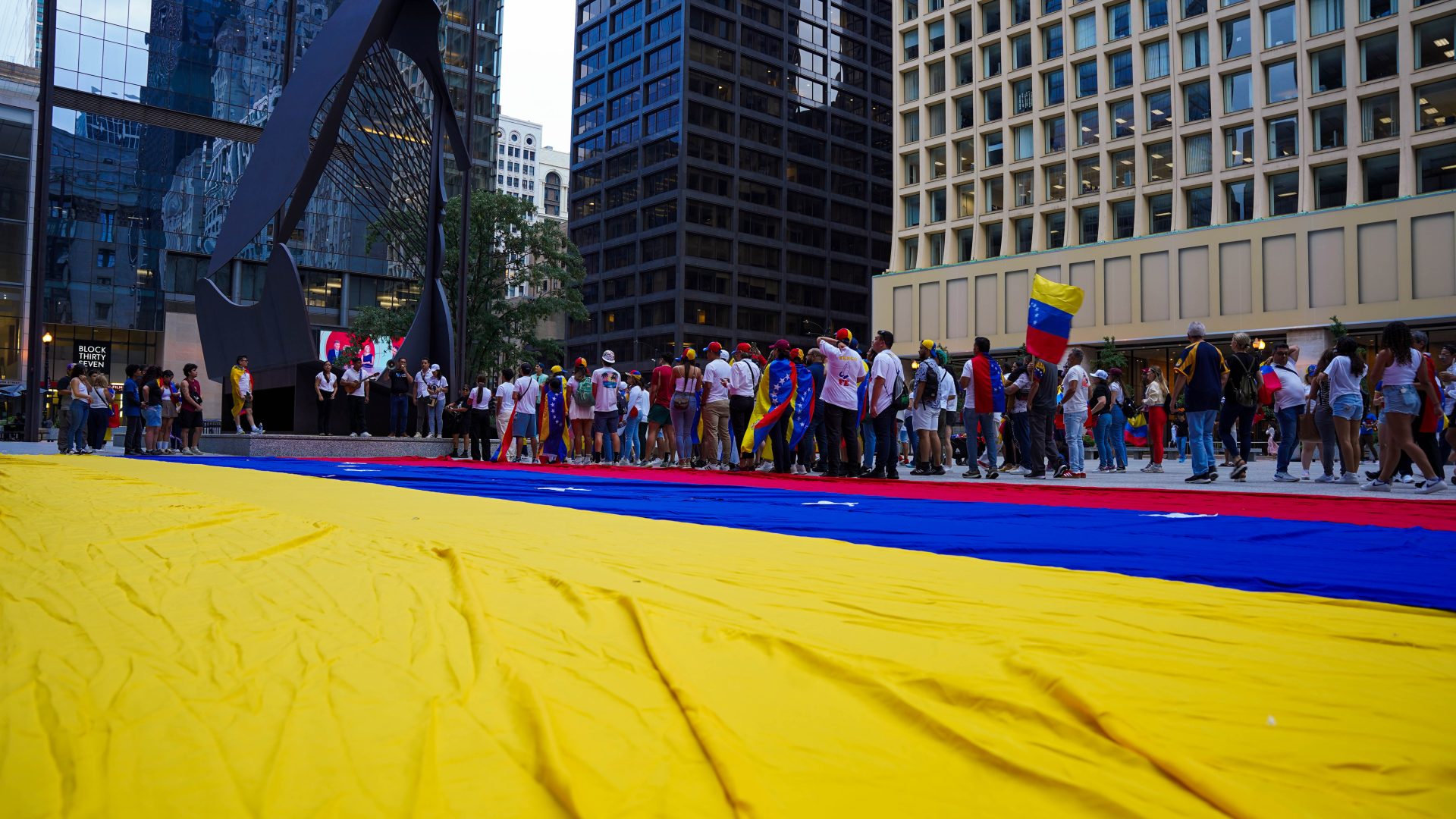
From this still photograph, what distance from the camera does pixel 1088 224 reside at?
151 feet

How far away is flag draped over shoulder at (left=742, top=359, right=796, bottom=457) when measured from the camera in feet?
42.6

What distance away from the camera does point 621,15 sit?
81.5m

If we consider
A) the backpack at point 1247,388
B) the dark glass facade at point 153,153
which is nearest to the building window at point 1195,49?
the dark glass facade at point 153,153

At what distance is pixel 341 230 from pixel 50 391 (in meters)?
16.5

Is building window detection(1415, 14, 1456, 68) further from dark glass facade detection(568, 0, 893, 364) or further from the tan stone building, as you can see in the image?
dark glass facade detection(568, 0, 893, 364)

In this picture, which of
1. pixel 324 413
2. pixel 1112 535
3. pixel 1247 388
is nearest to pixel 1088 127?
pixel 1247 388

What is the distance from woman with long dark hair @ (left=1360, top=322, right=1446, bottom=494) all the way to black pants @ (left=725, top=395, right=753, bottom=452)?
26.4 feet

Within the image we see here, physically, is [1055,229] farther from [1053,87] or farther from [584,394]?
[584,394]

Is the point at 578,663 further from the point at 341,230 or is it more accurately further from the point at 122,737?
the point at 341,230

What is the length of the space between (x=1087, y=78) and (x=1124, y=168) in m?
5.59

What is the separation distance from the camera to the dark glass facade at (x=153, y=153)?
1784 inches

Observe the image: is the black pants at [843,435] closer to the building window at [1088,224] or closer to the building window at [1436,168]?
the building window at [1436,168]

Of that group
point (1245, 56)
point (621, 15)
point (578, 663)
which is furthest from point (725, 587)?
point (621, 15)

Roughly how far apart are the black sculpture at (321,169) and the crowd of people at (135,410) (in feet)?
3.98
